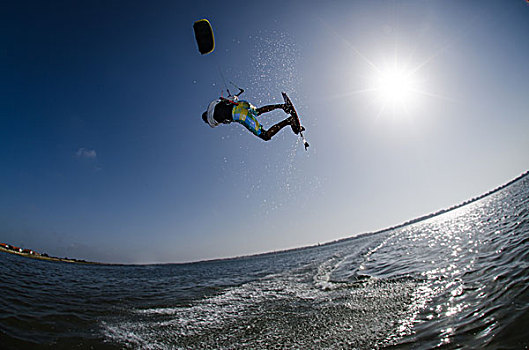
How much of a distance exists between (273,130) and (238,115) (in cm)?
149

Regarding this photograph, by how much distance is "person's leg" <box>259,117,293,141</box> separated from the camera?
8.66m

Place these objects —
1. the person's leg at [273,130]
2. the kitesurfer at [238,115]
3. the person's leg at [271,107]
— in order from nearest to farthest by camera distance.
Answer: the kitesurfer at [238,115], the person's leg at [273,130], the person's leg at [271,107]

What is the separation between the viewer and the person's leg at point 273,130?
28.4ft

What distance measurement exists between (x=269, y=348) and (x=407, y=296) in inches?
145

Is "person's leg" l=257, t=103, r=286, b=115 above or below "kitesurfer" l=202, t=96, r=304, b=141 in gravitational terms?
above

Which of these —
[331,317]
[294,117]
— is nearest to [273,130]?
[294,117]

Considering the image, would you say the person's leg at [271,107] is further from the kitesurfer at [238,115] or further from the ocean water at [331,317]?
the ocean water at [331,317]

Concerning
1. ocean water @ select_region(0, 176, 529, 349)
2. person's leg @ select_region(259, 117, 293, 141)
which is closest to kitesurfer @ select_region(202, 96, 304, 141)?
person's leg @ select_region(259, 117, 293, 141)

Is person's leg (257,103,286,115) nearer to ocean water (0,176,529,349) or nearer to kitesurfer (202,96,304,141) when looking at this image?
kitesurfer (202,96,304,141)

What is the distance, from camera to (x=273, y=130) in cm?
877

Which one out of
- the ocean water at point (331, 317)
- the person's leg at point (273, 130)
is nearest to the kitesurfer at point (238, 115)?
the person's leg at point (273, 130)

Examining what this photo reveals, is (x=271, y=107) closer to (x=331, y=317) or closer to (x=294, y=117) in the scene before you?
(x=294, y=117)

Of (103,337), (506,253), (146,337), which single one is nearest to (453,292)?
(506,253)

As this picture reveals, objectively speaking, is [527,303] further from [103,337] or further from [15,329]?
[15,329]
